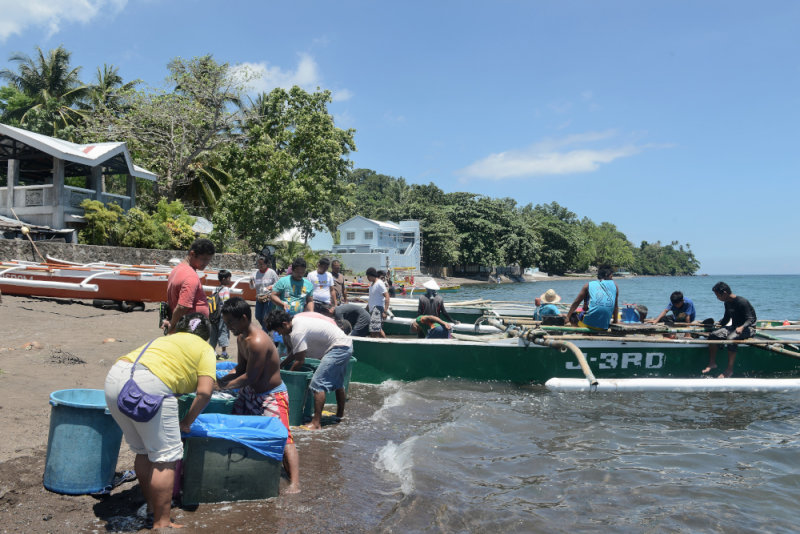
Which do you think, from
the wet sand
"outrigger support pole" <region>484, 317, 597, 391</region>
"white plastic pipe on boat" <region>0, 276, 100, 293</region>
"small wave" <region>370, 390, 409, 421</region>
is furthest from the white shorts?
"white plastic pipe on boat" <region>0, 276, 100, 293</region>

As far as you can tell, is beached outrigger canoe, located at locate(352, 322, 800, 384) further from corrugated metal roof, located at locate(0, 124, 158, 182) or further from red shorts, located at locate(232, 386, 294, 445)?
corrugated metal roof, located at locate(0, 124, 158, 182)

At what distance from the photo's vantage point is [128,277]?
45.3 feet

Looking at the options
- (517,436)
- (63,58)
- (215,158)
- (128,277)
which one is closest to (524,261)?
(215,158)

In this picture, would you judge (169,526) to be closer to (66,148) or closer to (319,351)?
(319,351)

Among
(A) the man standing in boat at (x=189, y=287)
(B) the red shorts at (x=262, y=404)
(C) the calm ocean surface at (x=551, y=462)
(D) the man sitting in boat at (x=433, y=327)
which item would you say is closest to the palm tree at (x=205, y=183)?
(D) the man sitting in boat at (x=433, y=327)

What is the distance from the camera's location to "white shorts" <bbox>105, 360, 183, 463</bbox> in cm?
331

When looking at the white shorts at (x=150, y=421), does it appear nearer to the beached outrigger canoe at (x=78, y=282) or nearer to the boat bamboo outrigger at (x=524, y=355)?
the boat bamboo outrigger at (x=524, y=355)

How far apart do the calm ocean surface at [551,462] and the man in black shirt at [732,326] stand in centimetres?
95

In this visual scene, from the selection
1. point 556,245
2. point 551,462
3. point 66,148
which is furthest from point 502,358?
point 556,245

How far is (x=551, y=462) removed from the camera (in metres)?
5.71

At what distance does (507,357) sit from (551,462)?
9.78ft

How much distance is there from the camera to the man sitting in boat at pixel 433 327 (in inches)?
370

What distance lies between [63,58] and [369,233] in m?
28.4

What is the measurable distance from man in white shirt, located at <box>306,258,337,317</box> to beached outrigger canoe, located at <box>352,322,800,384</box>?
0.97 metres
